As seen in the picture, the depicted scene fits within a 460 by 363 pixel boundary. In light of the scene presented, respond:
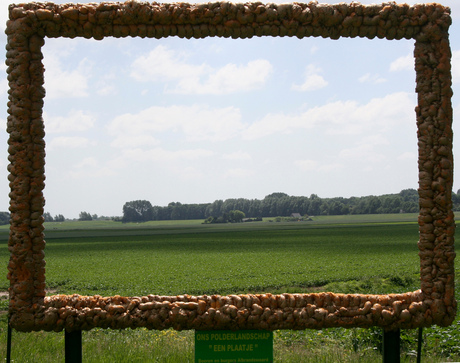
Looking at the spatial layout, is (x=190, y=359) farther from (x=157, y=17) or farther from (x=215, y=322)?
(x=157, y=17)

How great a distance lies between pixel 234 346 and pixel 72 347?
109 centimetres

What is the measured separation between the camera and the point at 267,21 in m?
2.72

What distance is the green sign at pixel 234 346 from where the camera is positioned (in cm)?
270

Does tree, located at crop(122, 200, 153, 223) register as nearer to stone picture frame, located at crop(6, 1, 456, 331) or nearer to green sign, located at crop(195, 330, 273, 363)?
stone picture frame, located at crop(6, 1, 456, 331)

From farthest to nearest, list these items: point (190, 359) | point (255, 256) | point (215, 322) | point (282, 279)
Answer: point (255, 256), point (282, 279), point (190, 359), point (215, 322)

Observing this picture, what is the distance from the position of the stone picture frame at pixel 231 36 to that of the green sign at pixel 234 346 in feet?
0.33

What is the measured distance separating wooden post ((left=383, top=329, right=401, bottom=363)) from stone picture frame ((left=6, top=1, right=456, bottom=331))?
0.50 feet

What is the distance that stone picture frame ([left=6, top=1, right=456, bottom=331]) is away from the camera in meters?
2.65

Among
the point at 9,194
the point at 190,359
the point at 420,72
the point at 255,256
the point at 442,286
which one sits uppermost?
the point at 420,72

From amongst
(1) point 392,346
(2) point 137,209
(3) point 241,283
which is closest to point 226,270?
(3) point 241,283

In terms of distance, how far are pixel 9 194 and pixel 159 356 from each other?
173cm

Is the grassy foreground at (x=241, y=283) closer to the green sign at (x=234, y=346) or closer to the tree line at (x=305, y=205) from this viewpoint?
the tree line at (x=305, y=205)

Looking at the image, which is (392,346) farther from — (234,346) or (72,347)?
(72,347)

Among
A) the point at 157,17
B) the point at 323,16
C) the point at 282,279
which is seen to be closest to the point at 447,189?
the point at 323,16
